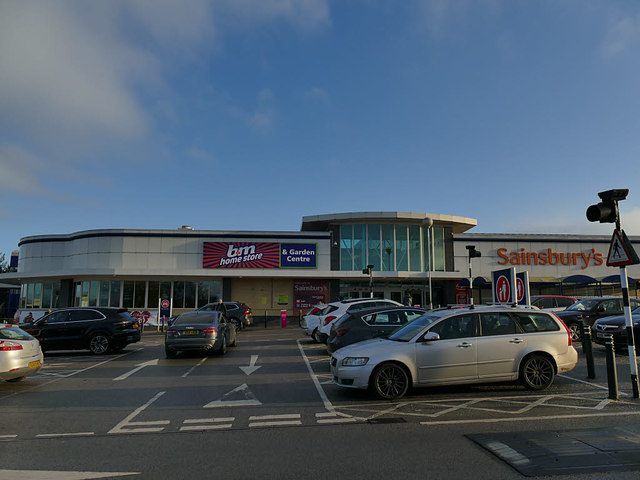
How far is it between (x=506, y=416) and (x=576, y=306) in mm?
12573

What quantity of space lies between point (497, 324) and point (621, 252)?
2456 millimetres

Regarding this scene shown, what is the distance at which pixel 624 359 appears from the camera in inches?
496

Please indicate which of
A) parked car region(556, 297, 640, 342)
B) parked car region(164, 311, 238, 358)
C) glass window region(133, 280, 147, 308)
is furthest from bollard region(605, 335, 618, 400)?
glass window region(133, 280, 147, 308)

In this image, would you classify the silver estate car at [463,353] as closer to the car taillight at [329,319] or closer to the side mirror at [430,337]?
the side mirror at [430,337]

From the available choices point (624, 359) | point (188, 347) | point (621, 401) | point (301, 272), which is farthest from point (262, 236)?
point (621, 401)

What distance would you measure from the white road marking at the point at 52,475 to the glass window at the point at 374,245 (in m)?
28.8

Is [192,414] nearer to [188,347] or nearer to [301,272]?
[188,347]

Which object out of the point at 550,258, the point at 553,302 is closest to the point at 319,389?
the point at 553,302

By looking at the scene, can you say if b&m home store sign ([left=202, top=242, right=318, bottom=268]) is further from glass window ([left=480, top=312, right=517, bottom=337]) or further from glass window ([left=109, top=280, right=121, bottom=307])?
glass window ([left=480, top=312, right=517, bottom=337])

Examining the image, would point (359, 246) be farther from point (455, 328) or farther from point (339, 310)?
point (455, 328)

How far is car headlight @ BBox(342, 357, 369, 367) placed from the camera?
8164 mm

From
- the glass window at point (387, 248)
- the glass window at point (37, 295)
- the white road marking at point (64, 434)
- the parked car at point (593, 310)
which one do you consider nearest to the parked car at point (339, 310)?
the parked car at point (593, 310)

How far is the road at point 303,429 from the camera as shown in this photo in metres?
4.95

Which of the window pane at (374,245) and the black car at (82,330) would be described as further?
the window pane at (374,245)
